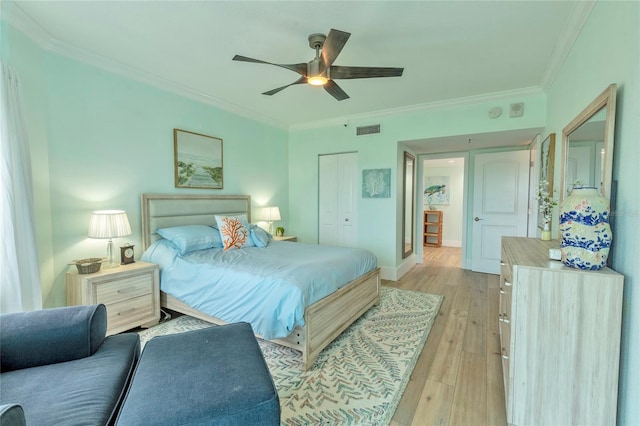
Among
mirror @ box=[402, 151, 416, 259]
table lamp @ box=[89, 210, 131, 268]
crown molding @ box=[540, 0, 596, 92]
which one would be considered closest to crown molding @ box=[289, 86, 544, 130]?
crown molding @ box=[540, 0, 596, 92]

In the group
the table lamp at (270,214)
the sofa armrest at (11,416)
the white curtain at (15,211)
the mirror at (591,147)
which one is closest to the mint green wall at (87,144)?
the white curtain at (15,211)

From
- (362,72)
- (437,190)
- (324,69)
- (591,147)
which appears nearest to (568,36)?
(591,147)

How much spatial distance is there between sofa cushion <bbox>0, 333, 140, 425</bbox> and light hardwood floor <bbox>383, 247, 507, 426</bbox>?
4.73 feet

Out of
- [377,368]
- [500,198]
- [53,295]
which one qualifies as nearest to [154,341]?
[377,368]

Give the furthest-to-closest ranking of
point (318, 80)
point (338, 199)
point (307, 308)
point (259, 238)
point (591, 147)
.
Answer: point (338, 199)
point (259, 238)
point (318, 80)
point (307, 308)
point (591, 147)

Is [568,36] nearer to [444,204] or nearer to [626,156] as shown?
[626,156]

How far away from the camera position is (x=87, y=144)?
2707 mm

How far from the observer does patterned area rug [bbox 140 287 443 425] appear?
1720 mm

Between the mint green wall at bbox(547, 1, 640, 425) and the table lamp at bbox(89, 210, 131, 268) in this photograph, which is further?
the table lamp at bbox(89, 210, 131, 268)

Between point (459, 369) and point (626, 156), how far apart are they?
1701 mm

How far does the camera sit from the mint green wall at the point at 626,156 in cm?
124

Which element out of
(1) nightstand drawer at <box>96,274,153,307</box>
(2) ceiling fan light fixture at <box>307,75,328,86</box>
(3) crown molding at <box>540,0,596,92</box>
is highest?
(3) crown molding at <box>540,0,596,92</box>

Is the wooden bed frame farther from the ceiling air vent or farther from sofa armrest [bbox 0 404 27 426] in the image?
the ceiling air vent

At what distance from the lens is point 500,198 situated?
465 cm
